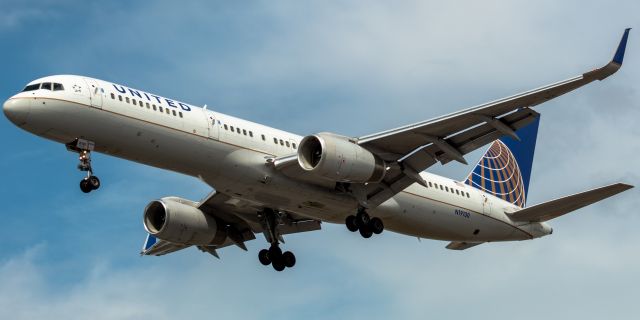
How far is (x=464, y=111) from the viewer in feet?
127

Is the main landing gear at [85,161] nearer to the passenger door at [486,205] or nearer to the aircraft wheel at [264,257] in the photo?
the aircraft wheel at [264,257]

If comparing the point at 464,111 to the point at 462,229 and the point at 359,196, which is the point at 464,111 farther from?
the point at 462,229

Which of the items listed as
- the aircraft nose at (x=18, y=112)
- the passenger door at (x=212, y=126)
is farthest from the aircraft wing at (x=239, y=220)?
the aircraft nose at (x=18, y=112)

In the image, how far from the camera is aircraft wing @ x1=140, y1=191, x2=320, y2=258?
45.8 meters

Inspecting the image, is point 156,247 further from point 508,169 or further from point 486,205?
point 508,169

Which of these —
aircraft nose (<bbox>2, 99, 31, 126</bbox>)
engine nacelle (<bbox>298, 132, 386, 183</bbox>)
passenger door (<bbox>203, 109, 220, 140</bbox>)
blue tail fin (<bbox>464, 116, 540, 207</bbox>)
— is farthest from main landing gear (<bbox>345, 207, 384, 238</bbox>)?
aircraft nose (<bbox>2, 99, 31, 126</bbox>)

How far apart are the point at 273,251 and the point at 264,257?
0.49m

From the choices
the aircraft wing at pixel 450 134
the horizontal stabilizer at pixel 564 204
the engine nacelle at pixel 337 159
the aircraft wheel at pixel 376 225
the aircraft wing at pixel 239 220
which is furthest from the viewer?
the aircraft wing at pixel 239 220

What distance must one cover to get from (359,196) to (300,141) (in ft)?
9.74

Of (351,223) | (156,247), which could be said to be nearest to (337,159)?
(351,223)

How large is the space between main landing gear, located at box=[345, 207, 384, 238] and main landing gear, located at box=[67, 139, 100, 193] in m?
9.81

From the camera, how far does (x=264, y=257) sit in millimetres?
46375

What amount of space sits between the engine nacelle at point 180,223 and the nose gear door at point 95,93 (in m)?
8.39

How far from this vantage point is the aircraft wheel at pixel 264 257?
46.3 meters
